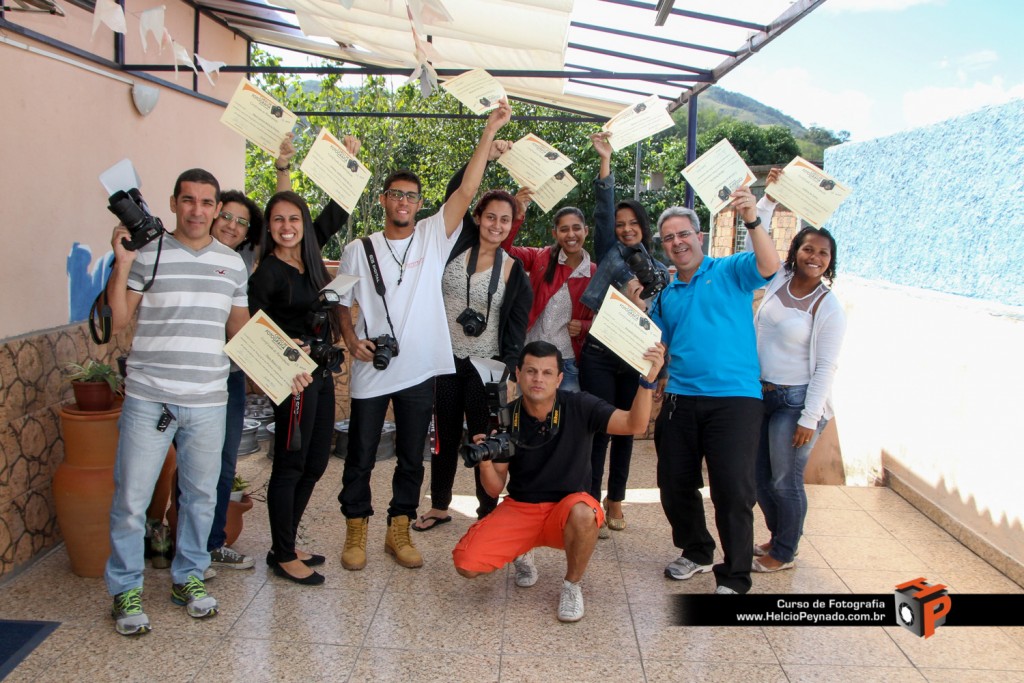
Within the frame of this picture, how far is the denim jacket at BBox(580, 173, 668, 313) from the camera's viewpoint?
135 inches

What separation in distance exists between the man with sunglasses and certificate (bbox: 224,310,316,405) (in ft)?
1.27

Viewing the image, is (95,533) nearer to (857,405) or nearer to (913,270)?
(857,405)

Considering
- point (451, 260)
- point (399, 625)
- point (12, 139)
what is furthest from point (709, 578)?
point (12, 139)

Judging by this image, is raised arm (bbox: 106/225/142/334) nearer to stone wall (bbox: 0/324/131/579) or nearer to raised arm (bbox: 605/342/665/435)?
stone wall (bbox: 0/324/131/579)

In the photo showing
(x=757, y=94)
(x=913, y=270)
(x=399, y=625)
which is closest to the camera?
(x=399, y=625)

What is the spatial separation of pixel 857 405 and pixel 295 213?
387 cm

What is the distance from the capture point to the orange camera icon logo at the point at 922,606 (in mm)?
1509

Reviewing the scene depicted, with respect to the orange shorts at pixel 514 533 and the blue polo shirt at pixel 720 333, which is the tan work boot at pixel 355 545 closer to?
the orange shorts at pixel 514 533

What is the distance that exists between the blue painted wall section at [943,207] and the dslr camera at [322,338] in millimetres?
3345

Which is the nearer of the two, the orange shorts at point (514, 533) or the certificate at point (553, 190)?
the orange shorts at point (514, 533)

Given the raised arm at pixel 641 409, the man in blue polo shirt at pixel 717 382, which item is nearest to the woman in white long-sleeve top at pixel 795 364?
the man in blue polo shirt at pixel 717 382

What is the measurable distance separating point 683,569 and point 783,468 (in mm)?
612

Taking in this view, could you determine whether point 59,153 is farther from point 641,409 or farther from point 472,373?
point 641,409

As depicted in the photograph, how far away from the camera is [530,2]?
11.5 ft
